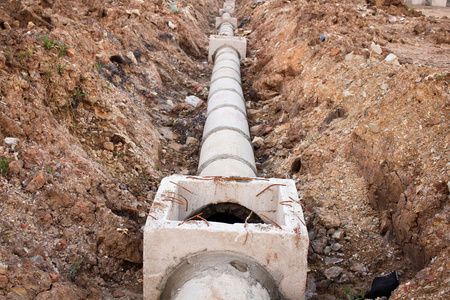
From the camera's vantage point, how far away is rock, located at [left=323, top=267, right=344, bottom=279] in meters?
3.83

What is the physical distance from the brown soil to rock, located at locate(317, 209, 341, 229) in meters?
0.01

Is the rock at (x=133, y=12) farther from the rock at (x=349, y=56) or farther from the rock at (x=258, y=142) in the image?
the rock at (x=349, y=56)

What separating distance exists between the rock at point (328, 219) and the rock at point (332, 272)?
1.76ft

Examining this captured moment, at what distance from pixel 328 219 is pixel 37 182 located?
3.21 meters

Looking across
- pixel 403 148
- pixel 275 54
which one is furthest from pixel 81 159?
pixel 275 54

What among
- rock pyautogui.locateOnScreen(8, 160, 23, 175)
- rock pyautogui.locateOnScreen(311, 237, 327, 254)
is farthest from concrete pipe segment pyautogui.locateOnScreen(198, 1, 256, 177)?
rock pyautogui.locateOnScreen(8, 160, 23, 175)

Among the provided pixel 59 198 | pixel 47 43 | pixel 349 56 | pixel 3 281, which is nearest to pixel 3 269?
pixel 3 281

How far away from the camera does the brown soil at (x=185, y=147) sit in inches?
133

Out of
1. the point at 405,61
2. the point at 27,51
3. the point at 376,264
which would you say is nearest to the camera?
the point at 376,264

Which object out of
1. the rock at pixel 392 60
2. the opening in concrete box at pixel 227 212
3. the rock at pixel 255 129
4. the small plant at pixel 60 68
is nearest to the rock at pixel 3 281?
the opening in concrete box at pixel 227 212

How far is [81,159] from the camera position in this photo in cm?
429

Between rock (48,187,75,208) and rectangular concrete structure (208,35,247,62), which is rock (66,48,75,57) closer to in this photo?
rock (48,187,75,208)

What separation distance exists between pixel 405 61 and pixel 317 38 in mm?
2041

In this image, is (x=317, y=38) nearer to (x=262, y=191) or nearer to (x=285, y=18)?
(x=285, y=18)
